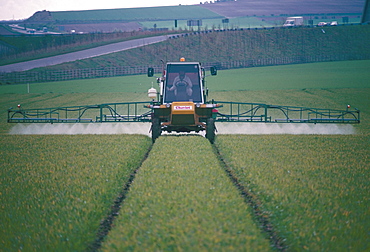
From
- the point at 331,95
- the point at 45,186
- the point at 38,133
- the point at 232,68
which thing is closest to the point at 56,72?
the point at 232,68

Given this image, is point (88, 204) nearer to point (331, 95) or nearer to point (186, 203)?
point (186, 203)

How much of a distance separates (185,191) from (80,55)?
6342cm

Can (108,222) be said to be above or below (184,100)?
below

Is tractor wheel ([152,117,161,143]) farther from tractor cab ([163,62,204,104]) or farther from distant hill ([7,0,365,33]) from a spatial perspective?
distant hill ([7,0,365,33])

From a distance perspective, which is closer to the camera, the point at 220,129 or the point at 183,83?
the point at 183,83

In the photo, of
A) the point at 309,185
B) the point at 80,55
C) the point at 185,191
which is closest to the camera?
the point at 185,191

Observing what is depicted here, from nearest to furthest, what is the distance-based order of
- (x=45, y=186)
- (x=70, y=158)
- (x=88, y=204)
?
1. (x=88, y=204)
2. (x=45, y=186)
3. (x=70, y=158)

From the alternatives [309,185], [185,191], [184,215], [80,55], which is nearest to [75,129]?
[185,191]

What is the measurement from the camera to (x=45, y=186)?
1156 centimetres

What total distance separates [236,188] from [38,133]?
526 inches

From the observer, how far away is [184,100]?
19750 mm

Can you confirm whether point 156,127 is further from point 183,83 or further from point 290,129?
point 290,129

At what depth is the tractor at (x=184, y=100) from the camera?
1914cm

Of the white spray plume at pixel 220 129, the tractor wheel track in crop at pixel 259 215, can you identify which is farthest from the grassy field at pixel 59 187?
the white spray plume at pixel 220 129
